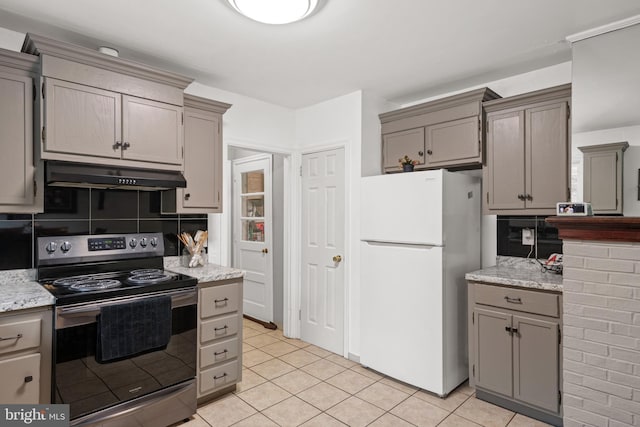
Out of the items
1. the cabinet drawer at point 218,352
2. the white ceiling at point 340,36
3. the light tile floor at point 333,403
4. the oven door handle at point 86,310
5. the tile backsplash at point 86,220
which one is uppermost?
the white ceiling at point 340,36

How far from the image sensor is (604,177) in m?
2.21

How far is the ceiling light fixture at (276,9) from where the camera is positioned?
1837 mm

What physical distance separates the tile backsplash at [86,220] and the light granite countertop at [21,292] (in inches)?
2.1

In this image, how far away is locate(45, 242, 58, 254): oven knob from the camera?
226 centimetres

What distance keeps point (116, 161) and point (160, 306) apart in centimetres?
95

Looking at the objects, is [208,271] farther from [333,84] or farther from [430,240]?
[333,84]

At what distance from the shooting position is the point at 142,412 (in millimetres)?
2129

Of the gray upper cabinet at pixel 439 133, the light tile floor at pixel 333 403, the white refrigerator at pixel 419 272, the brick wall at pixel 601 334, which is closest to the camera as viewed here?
the brick wall at pixel 601 334

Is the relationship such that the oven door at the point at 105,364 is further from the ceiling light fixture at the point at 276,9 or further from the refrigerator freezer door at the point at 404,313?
the ceiling light fixture at the point at 276,9

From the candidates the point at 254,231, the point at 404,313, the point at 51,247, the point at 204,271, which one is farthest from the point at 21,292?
the point at 254,231

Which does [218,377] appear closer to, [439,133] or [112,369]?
[112,369]

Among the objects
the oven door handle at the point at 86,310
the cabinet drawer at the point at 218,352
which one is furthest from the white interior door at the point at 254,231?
the oven door handle at the point at 86,310

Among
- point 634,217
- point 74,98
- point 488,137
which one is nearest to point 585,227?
point 634,217

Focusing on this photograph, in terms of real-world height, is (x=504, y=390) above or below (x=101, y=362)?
below
